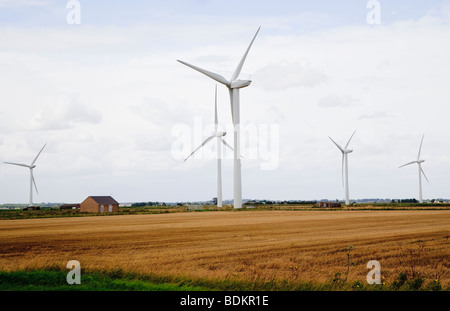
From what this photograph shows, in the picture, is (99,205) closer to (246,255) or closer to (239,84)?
(239,84)

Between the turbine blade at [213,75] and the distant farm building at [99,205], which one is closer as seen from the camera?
the turbine blade at [213,75]

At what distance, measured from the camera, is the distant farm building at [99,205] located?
5212 inches

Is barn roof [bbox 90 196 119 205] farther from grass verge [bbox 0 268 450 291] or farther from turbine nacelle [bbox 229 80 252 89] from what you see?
grass verge [bbox 0 268 450 291]

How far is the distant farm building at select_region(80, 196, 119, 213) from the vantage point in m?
132

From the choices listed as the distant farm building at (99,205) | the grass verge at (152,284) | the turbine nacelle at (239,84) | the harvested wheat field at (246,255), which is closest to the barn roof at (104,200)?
the distant farm building at (99,205)

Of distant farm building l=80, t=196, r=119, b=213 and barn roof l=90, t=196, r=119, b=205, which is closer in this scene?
distant farm building l=80, t=196, r=119, b=213

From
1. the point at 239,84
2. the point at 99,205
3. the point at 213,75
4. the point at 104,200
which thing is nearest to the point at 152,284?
the point at 213,75

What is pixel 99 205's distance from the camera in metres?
132

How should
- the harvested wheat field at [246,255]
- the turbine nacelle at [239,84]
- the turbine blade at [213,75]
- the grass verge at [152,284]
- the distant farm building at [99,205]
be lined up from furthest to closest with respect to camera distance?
the distant farm building at [99,205] < the turbine nacelle at [239,84] < the turbine blade at [213,75] < the harvested wheat field at [246,255] < the grass verge at [152,284]

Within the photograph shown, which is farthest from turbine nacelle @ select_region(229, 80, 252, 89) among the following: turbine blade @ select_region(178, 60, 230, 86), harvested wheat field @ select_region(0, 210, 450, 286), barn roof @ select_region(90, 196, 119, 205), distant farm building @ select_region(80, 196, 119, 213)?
harvested wheat field @ select_region(0, 210, 450, 286)

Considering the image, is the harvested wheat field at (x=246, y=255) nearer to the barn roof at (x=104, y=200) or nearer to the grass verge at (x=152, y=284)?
the grass verge at (x=152, y=284)

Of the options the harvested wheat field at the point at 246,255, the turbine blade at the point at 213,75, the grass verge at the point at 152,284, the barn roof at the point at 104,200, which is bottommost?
the harvested wheat field at the point at 246,255
